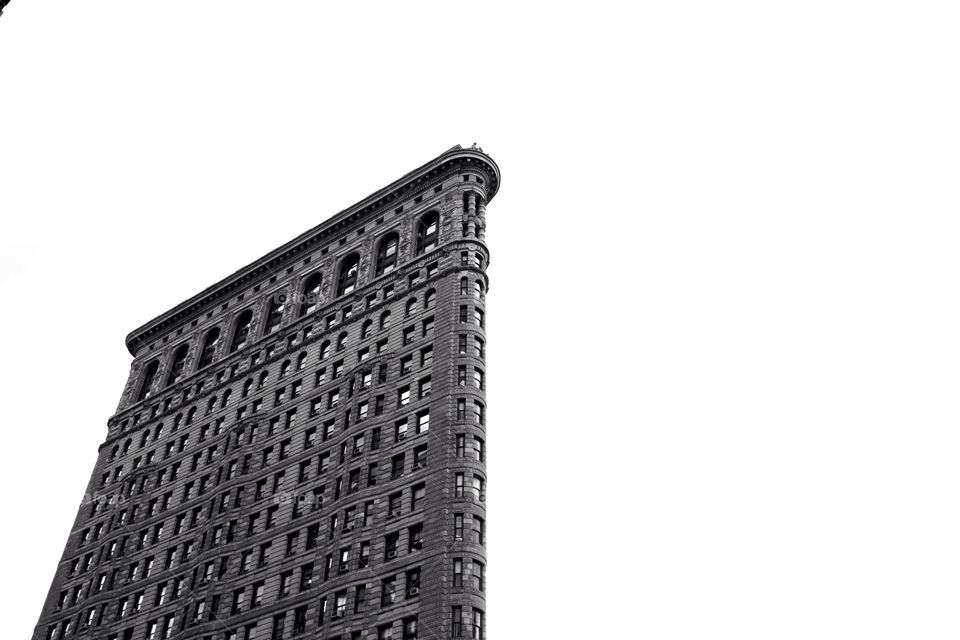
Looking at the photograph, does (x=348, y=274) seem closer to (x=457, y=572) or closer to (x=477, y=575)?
(x=457, y=572)

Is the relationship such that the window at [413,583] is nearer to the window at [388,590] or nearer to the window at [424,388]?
the window at [388,590]

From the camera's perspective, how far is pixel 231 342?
10700 centimetres

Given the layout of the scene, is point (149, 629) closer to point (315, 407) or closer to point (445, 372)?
point (315, 407)

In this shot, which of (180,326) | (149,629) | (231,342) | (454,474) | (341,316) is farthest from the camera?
(180,326)

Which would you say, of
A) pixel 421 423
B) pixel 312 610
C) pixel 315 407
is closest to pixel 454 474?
pixel 421 423

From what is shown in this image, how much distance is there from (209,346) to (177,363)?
17.9 ft

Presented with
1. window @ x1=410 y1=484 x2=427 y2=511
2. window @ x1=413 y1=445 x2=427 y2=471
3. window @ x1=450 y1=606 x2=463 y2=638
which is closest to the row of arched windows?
window @ x1=413 y1=445 x2=427 y2=471

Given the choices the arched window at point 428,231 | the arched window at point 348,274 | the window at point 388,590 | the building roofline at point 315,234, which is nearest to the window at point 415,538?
the window at point 388,590

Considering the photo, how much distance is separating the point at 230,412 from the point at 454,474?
1376 inches

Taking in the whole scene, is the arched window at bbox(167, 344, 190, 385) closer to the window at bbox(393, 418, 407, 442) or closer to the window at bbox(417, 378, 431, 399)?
the window at bbox(393, 418, 407, 442)

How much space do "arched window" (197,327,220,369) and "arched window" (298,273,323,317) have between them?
12.6m

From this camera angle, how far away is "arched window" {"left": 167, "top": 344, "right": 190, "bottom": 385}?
365 feet

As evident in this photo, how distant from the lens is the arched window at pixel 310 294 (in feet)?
332

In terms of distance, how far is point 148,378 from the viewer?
116 m
